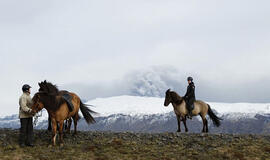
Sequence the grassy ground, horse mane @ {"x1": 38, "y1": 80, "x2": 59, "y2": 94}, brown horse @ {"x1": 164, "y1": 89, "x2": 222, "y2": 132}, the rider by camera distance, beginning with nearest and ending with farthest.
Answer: the grassy ground < horse mane @ {"x1": 38, "y1": 80, "x2": 59, "y2": 94} < brown horse @ {"x1": 164, "y1": 89, "x2": 222, "y2": 132} < the rider

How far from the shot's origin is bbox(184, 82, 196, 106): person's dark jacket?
68.2 ft

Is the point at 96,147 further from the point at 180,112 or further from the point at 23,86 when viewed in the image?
the point at 180,112

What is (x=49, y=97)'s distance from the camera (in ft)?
53.5

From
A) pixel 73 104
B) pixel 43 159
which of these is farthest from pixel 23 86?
pixel 43 159

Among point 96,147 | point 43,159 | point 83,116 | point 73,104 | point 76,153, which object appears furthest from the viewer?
point 83,116

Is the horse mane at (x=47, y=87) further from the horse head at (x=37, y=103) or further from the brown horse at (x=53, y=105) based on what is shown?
the horse head at (x=37, y=103)

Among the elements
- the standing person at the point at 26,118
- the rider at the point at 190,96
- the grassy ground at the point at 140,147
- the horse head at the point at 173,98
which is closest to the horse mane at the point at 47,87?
the standing person at the point at 26,118

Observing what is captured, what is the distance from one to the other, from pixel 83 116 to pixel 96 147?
16.6 ft

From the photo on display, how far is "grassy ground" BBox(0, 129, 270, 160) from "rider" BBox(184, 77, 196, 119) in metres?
3.22

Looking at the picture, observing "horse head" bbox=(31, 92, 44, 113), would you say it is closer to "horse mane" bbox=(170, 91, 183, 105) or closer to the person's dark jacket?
"horse mane" bbox=(170, 91, 183, 105)

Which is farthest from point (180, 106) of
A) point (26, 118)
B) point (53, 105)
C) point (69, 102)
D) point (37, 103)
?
point (26, 118)

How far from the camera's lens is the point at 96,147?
51.8 feet

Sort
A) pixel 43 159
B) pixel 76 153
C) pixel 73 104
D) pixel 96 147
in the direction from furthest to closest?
pixel 73 104
pixel 96 147
pixel 76 153
pixel 43 159

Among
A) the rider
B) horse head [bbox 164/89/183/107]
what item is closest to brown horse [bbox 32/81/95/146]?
horse head [bbox 164/89/183/107]
